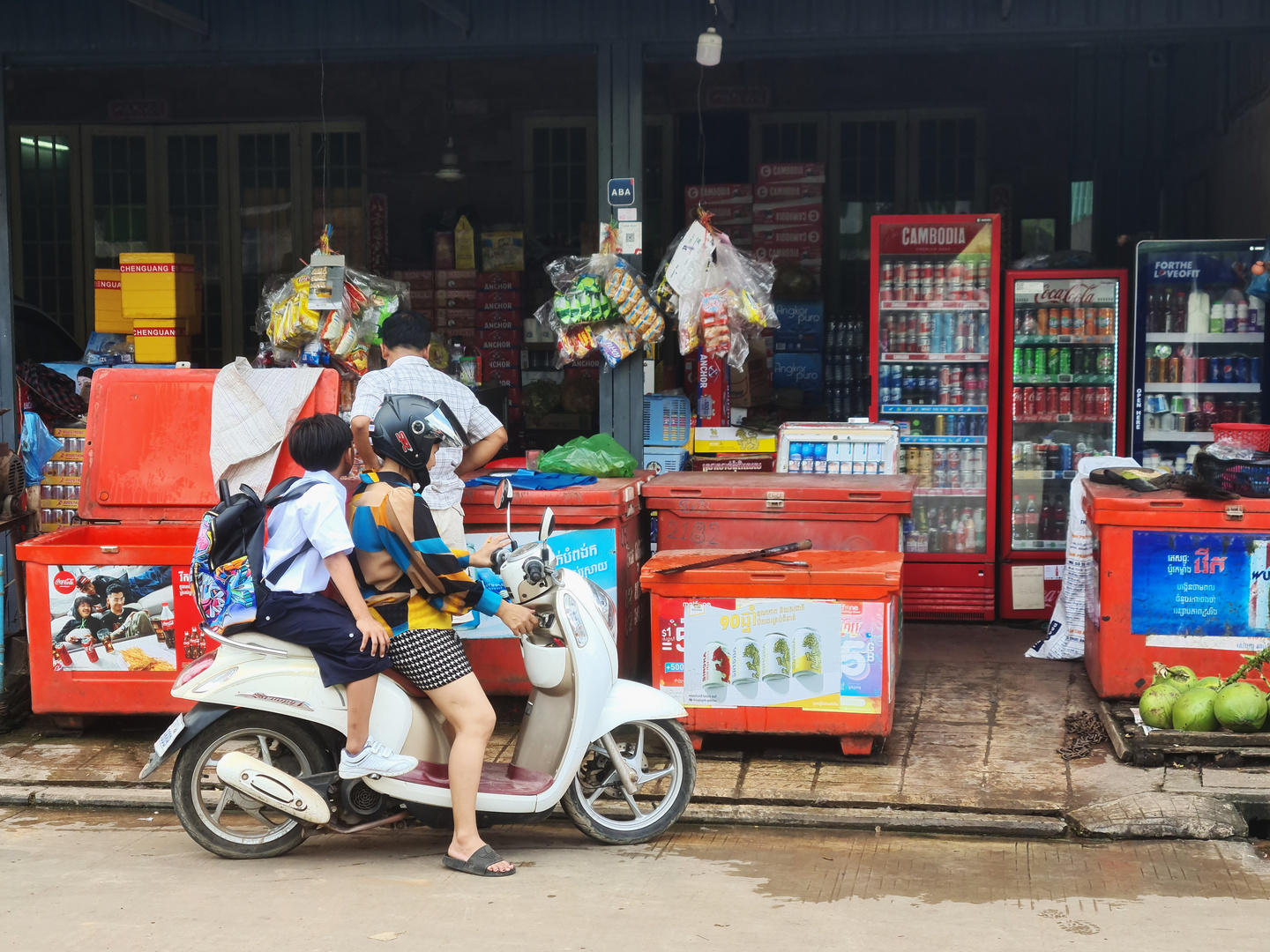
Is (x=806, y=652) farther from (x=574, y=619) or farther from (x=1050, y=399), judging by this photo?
(x=1050, y=399)

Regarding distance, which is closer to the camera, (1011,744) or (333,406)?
(1011,744)

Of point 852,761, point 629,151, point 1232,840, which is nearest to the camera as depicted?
point 1232,840

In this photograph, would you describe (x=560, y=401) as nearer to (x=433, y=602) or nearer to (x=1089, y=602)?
(x=1089, y=602)

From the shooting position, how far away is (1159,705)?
6.15m

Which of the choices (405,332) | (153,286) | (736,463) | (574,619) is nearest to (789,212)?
(736,463)

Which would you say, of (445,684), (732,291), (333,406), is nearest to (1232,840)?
(445,684)

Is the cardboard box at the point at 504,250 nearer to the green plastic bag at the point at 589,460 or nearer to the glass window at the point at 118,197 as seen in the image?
the glass window at the point at 118,197

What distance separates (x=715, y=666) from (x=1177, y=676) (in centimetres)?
219

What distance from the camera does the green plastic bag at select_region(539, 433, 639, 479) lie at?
23.3ft

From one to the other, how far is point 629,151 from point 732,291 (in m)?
0.96

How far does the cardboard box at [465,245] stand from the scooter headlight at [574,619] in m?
8.21

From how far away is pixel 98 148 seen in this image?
1352cm

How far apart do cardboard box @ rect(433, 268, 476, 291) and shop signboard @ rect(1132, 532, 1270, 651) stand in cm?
745

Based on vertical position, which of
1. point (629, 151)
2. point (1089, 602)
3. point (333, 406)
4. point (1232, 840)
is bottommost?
point (1232, 840)
